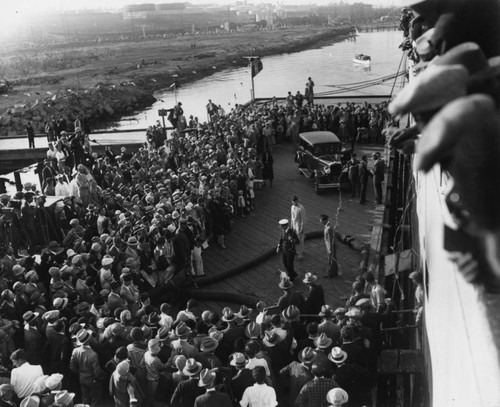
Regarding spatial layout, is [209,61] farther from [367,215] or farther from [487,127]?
[487,127]

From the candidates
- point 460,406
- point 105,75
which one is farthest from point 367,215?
point 105,75

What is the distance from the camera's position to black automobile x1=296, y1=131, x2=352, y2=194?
60.3ft

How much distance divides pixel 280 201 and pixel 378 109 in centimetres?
920

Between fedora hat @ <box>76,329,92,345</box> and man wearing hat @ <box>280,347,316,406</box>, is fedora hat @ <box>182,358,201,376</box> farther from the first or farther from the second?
fedora hat @ <box>76,329,92,345</box>

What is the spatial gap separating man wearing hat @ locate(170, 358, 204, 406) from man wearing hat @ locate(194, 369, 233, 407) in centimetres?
33

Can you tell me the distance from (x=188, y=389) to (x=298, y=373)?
143cm

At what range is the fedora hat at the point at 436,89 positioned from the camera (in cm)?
A: 194

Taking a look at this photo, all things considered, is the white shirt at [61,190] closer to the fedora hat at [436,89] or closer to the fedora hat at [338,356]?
the fedora hat at [338,356]

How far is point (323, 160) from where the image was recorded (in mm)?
19109

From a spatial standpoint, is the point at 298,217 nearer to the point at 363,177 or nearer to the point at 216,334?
the point at 363,177

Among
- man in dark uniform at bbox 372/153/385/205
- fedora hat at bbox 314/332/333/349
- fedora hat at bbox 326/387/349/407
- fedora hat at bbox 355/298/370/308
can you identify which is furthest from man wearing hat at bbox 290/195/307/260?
fedora hat at bbox 326/387/349/407

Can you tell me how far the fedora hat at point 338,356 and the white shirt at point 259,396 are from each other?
102cm

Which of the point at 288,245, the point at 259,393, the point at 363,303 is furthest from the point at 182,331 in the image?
the point at 288,245

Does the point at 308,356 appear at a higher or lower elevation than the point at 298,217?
higher
